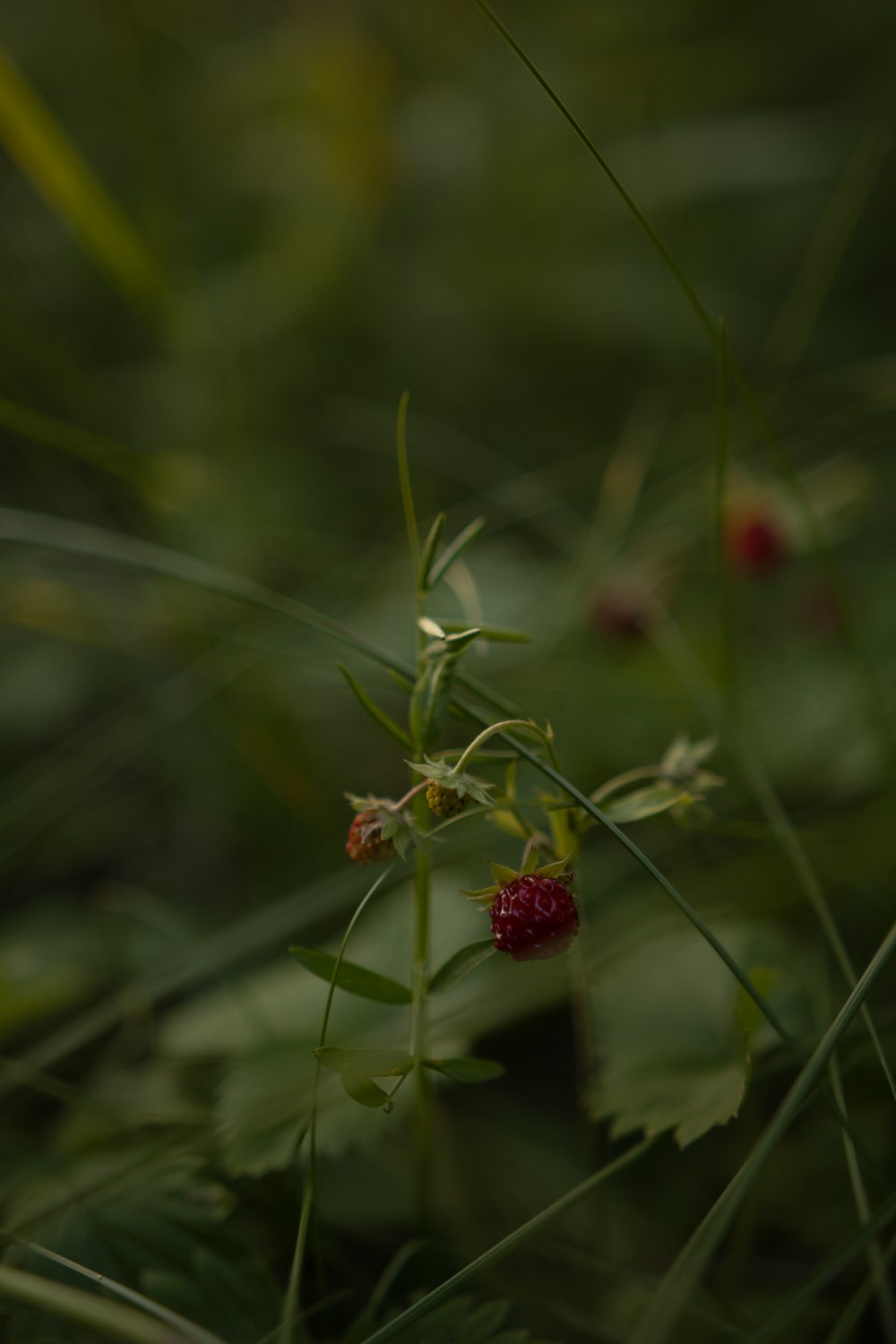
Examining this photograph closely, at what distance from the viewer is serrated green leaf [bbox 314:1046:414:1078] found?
45 centimetres

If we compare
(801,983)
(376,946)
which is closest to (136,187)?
(376,946)

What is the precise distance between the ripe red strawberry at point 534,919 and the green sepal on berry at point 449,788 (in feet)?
0.18

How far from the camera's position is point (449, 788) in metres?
0.45

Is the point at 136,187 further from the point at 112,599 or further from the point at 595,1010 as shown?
the point at 595,1010

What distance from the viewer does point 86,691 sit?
1.31 m

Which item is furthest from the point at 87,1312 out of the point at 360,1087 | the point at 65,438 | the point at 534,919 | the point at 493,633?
the point at 65,438

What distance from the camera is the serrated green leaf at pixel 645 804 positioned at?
514 mm

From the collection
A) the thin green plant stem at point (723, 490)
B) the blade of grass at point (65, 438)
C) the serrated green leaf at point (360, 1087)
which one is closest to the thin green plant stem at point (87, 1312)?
the serrated green leaf at point (360, 1087)

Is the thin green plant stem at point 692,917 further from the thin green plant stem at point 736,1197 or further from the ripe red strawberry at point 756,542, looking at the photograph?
the ripe red strawberry at point 756,542

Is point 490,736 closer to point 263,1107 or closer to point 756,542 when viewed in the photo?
point 263,1107

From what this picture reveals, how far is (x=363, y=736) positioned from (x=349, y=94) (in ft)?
4.63

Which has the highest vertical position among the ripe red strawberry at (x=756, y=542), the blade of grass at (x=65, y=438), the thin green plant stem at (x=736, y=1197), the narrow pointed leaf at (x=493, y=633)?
the blade of grass at (x=65, y=438)

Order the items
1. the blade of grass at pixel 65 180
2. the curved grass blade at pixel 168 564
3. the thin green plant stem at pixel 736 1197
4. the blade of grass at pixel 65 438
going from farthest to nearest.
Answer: the blade of grass at pixel 65 180
the blade of grass at pixel 65 438
the curved grass blade at pixel 168 564
the thin green plant stem at pixel 736 1197

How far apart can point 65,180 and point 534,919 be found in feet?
3.28
